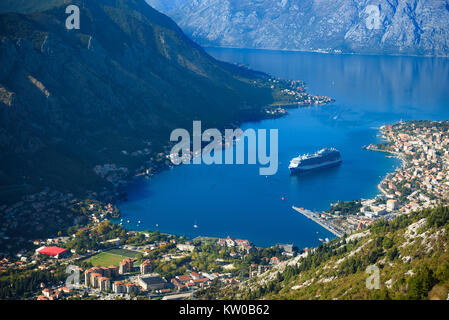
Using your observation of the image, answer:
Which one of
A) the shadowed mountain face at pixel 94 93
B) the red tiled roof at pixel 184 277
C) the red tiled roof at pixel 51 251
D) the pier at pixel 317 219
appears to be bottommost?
the red tiled roof at pixel 184 277

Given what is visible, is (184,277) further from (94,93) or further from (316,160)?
(94,93)

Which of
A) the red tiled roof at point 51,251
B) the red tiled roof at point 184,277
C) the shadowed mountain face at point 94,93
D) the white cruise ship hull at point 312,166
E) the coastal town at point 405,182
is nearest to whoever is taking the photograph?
the red tiled roof at point 184,277

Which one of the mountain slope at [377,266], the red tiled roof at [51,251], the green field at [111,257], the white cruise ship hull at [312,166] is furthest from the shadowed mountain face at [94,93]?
the mountain slope at [377,266]

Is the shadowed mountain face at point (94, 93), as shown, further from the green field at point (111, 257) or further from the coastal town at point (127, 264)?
the green field at point (111, 257)

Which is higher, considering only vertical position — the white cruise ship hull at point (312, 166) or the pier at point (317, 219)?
the white cruise ship hull at point (312, 166)

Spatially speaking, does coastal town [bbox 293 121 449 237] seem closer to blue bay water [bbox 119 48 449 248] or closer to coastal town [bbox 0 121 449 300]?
coastal town [bbox 0 121 449 300]
